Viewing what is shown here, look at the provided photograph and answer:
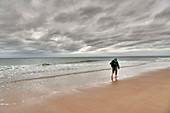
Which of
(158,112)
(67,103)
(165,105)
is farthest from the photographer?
(67,103)

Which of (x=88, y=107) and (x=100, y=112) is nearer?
(x=100, y=112)

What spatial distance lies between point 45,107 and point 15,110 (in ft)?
3.99

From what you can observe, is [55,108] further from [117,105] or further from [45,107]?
[117,105]

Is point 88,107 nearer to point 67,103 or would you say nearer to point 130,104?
point 67,103

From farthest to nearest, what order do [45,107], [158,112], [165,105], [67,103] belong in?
[67,103], [45,107], [165,105], [158,112]

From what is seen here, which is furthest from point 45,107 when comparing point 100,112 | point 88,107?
Answer: point 100,112

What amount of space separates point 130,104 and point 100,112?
150 cm

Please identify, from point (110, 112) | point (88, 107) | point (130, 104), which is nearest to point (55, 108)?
point (88, 107)

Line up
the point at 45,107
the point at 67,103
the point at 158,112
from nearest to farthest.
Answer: the point at 158,112, the point at 45,107, the point at 67,103

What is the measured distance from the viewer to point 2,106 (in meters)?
4.48

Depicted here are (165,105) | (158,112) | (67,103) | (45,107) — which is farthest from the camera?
Answer: (67,103)

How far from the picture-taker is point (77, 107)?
4.19 metres

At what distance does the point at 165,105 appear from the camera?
403cm

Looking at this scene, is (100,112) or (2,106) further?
(2,106)
